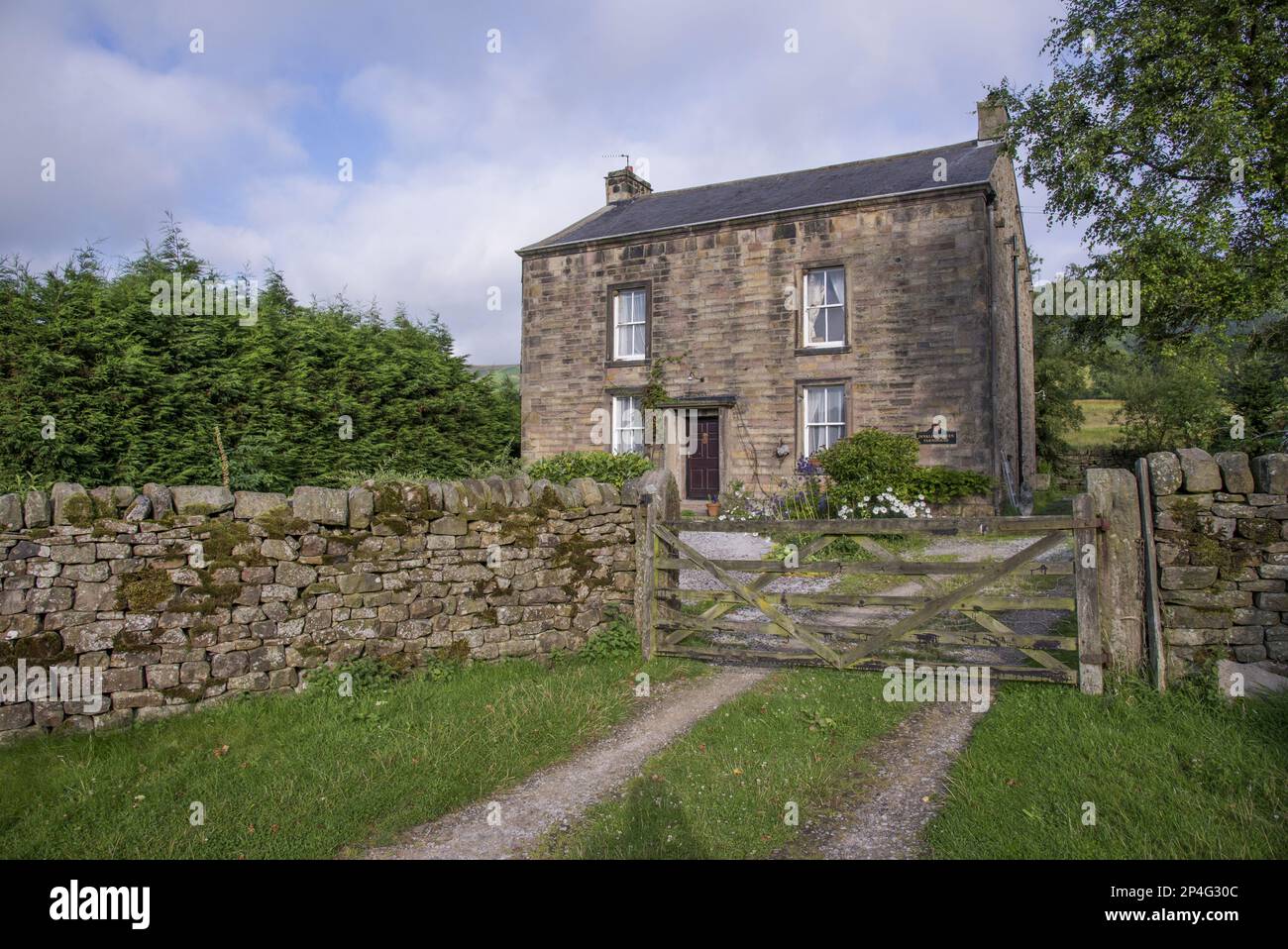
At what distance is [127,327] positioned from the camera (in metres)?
10.8

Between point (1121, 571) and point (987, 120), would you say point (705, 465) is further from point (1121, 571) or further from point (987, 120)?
point (1121, 571)

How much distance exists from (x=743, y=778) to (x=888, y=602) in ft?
8.06

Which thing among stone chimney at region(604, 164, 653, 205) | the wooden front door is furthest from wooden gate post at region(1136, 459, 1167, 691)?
stone chimney at region(604, 164, 653, 205)

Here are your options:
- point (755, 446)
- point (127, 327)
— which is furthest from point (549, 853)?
point (755, 446)

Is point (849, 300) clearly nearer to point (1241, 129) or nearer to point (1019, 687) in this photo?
point (1241, 129)

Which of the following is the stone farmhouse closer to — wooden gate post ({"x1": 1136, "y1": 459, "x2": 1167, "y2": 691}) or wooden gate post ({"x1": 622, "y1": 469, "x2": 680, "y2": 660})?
wooden gate post ({"x1": 622, "y1": 469, "x2": 680, "y2": 660})

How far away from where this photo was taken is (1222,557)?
573 cm

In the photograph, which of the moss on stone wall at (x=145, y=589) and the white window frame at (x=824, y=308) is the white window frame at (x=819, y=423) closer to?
the white window frame at (x=824, y=308)

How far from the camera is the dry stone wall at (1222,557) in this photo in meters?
5.66

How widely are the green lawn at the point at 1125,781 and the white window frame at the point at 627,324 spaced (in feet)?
49.4

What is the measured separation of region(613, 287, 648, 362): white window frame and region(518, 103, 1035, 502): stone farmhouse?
0.17 feet

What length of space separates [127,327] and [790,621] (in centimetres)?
983

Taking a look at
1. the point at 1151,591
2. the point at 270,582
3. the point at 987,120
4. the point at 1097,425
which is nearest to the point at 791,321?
the point at 987,120

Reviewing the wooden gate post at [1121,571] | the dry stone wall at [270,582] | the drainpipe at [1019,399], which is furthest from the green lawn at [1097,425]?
the dry stone wall at [270,582]
